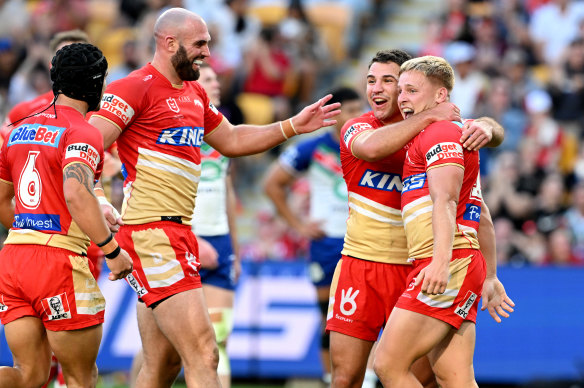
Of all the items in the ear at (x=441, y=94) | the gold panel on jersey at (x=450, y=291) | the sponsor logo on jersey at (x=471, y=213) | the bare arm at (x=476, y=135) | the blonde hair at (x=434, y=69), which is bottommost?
the gold panel on jersey at (x=450, y=291)

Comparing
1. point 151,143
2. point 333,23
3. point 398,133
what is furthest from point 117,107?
point 333,23

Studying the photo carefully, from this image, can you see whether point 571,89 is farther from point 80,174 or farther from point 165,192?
point 80,174

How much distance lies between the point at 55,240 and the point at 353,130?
227 cm

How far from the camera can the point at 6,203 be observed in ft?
23.3

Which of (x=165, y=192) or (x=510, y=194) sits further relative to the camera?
(x=510, y=194)

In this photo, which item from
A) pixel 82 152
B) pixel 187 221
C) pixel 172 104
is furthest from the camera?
pixel 187 221

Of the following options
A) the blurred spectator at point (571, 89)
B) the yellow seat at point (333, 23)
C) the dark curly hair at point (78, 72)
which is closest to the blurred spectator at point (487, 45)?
the blurred spectator at point (571, 89)

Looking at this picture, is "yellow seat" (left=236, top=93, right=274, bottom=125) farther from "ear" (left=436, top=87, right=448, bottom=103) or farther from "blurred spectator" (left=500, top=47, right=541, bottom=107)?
"ear" (left=436, top=87, right=448, bottom=103)

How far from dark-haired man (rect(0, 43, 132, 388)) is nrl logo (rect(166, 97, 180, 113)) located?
0.59 metres

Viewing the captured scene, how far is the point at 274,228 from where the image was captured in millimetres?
14734

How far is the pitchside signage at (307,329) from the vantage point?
1188 cm

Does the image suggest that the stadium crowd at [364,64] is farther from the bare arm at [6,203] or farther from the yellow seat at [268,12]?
A: the bare arm at [6,203]

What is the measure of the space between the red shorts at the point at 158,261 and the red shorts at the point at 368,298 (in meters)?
1.08

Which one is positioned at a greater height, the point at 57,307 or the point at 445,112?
the point at 445,112
